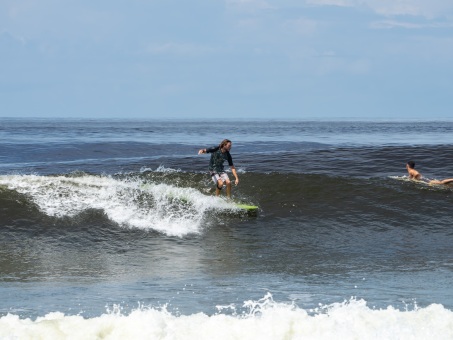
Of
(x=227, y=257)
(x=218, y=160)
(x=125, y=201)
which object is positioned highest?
(x=218, y=160)

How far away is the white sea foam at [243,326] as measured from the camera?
650cm

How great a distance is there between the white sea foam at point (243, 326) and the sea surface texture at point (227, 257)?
14 millimetres

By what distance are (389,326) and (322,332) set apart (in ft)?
2.39

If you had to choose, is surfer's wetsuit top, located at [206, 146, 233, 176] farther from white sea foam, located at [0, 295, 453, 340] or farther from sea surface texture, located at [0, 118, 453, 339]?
white sea foam, located at [0, 295, 453, 340]

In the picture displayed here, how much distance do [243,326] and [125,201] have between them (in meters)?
11.7

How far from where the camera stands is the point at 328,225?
16703 mm

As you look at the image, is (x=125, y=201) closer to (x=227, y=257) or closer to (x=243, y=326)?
(x=227, y=257)

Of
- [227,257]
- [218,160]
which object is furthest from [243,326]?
[218,160]

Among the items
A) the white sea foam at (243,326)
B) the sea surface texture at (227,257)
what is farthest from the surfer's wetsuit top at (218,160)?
the white sea foam at (243,326)

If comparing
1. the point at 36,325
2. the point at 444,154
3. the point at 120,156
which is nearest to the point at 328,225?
the point at 36,325

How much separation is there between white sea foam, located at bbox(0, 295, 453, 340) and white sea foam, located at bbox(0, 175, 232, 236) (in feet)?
28.0

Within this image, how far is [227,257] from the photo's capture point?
12.8 meters

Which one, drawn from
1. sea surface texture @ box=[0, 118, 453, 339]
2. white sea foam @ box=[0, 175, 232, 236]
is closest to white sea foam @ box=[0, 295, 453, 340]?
sea surface texture @ box=[0, 118, 453, 339]

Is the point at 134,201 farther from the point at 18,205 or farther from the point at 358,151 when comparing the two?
the point at 358,151
